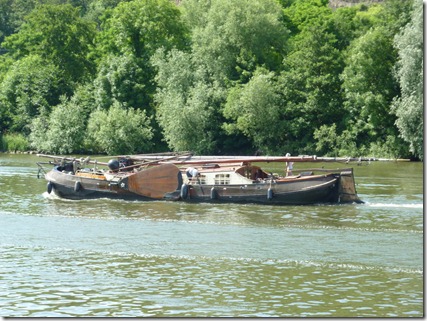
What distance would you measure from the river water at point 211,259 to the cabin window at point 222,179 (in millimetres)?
1735

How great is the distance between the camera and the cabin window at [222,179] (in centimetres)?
4856

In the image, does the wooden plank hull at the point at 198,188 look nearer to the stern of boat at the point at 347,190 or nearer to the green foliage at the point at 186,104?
the stern of boat at the point at 347,190

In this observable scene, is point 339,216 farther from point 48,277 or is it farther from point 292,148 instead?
point 292,148

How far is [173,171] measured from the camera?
4978 centimetres

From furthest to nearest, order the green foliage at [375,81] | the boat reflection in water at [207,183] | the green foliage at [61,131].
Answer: the green foliage at [61,131]
the green foliage at [375,81]
the boat reflection in water at [207,183]

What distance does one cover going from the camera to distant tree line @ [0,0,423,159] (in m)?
85.4

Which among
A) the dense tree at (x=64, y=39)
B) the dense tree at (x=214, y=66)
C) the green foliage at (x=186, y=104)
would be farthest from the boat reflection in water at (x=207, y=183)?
the dense tree at (x=64, y=39)

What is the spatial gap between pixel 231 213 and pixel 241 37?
49.0 m

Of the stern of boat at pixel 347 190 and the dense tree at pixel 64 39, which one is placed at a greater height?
the dense tree at pixel 64 39

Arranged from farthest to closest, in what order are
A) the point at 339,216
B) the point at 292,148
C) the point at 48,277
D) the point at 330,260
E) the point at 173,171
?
1. the point at 292,148
2. the point at 173,171
3. the point at 339,216
4. the point at 330,260
5. the point at 48,277

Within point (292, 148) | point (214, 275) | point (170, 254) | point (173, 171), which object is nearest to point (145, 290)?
point (214, 275)

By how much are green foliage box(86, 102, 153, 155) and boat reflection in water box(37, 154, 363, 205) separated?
132ft

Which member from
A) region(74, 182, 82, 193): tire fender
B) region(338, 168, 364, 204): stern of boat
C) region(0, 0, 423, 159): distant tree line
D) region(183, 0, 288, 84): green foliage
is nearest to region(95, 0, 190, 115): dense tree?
region(0, 0, 423, 159): distant tree line

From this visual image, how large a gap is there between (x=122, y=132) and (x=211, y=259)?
64.0m
